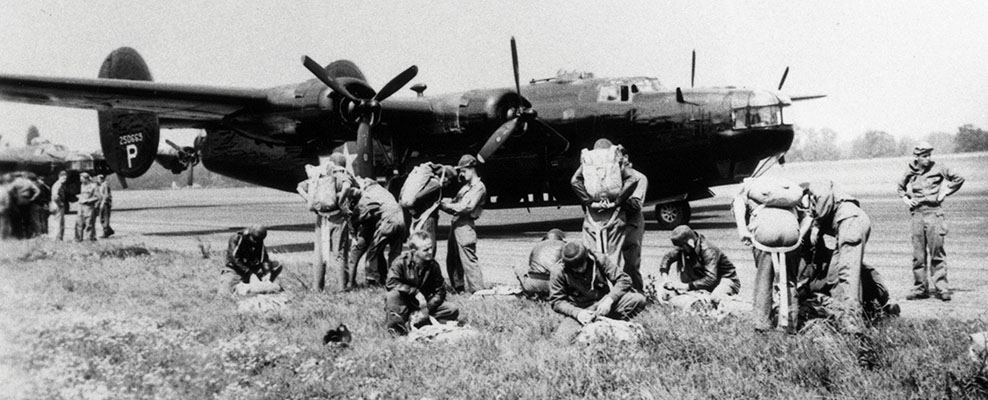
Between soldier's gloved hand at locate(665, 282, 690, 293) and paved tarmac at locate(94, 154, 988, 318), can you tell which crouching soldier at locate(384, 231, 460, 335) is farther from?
paved tarmac at locate(94, 154, 988, 318)

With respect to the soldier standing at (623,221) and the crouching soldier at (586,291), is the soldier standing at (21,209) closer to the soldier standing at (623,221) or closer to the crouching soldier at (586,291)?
the crouching soldier at (586,291)

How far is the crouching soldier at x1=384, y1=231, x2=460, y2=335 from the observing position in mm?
7363

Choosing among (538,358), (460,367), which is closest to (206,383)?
(460,367)

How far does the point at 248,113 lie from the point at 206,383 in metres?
10.8

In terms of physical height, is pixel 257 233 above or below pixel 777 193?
below

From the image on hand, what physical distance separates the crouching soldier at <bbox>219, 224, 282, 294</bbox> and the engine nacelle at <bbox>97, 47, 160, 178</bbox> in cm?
806

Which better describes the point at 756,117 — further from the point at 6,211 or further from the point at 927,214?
the point at 6,211

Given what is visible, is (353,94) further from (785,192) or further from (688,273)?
(785,192)

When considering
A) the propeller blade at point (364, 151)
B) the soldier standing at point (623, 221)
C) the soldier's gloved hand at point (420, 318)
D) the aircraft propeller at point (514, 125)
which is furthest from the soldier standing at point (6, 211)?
the aircraft propeller at point (514, 125)

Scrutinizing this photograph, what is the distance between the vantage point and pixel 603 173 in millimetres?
8875

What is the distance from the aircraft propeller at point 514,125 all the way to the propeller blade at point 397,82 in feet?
6.88

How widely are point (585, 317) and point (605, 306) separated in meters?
0.26

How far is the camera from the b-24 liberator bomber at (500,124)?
1480 cm

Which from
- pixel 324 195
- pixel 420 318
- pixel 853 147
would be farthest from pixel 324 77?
pixel 853 147
